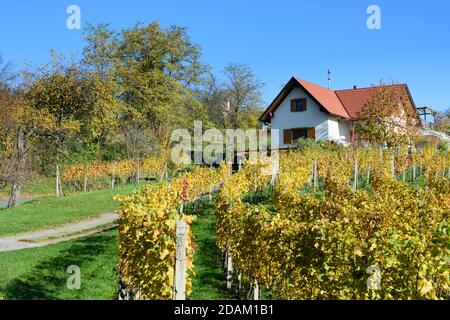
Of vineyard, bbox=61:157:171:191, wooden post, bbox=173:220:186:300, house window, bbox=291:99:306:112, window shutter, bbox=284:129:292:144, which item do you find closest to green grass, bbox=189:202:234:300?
wooden post, bbox=173:220:186:300

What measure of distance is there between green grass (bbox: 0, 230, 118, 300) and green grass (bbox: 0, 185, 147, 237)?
2.93 meters

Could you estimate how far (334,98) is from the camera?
39.2m

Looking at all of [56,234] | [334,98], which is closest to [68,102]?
[56,234]

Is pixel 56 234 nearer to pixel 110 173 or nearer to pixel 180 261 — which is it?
pixel 180 261

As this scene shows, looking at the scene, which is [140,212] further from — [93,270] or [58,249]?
[58,249]

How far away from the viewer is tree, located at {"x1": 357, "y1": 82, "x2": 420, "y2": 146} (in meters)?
27.9

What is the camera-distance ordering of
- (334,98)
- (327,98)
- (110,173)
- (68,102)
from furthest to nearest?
(334,98), (327,98), (110,173), (68,102)

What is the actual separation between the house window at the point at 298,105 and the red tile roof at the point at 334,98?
957 mm

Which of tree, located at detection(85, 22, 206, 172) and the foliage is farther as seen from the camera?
tree, located at detection(85, 22, 206, 172)

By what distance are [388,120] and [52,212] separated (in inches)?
822

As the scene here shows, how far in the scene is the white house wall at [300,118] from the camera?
35.6m

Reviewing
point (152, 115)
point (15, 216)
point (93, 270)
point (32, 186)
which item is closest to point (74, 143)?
point (32, 186)

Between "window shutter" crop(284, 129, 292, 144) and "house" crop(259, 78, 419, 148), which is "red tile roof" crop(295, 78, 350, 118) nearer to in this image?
"house" crop(259, 78, 419, 148)

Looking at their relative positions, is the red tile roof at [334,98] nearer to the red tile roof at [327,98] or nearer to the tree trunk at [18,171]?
the red tile roof at [327,98]
